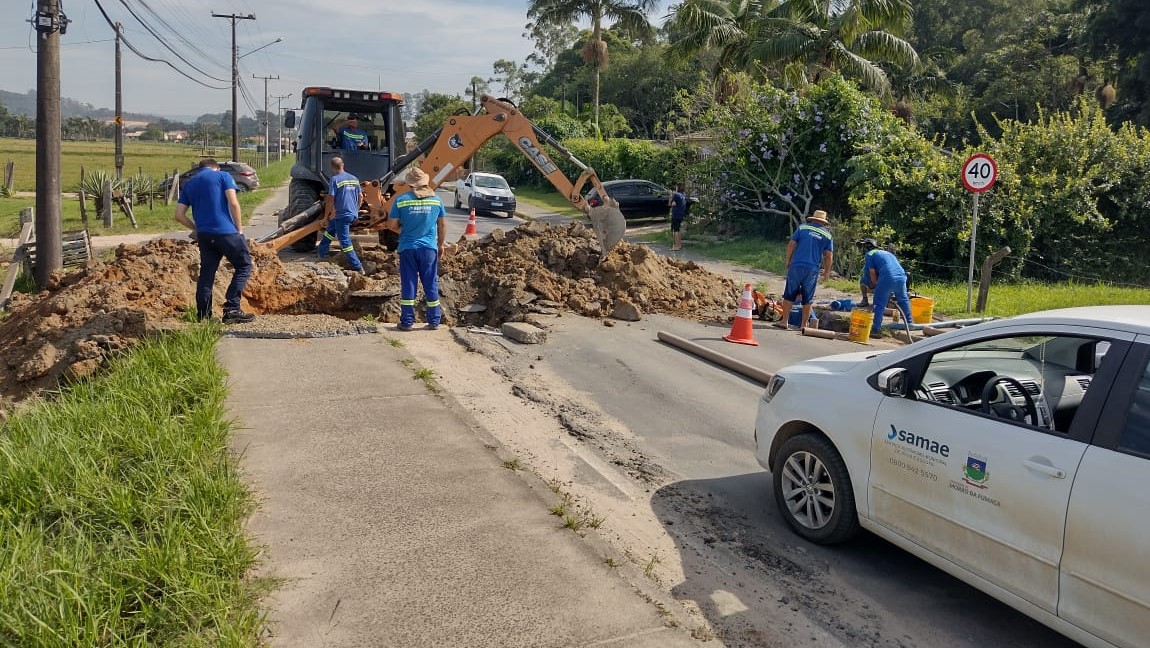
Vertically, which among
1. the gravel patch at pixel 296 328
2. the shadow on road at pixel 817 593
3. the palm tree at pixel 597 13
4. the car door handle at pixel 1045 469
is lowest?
the shadow on road at pixel 817 593

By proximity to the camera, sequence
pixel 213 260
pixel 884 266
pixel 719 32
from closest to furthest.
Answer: pixel 213 260 < pixel 884 266 < pixel 719 32

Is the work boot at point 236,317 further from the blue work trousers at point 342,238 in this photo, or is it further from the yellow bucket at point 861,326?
the yellow bucket at point 861,326

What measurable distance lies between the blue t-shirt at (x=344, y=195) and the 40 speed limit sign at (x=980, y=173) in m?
9.91

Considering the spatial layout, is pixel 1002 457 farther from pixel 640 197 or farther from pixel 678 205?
pixel 640 197

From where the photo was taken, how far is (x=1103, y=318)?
4008 millimetres

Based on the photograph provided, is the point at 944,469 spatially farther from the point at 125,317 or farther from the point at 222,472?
the point at 125,317

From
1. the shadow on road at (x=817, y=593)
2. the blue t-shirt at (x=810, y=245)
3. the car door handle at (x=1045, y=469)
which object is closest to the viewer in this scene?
the car door handle at (x=1045, y=469)

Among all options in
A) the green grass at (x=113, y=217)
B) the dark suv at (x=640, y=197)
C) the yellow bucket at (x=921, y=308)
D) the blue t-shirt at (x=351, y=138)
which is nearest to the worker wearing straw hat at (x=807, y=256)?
the yellow bucket at (x=921, y=308)

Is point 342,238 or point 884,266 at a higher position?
point 884,266

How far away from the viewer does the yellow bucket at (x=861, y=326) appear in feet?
37.3

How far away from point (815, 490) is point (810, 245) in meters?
6.68

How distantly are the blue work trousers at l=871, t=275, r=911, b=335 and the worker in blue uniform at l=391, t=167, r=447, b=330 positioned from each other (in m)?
5.89

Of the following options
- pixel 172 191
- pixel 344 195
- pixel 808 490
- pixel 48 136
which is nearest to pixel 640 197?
pixel 344 195

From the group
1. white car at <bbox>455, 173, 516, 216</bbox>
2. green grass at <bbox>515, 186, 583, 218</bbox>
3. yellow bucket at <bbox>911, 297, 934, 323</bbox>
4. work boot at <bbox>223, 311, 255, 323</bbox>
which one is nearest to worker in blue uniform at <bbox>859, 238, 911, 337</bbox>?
yellow bucket at <bbox>911, 297, 934, 323</bbox>
